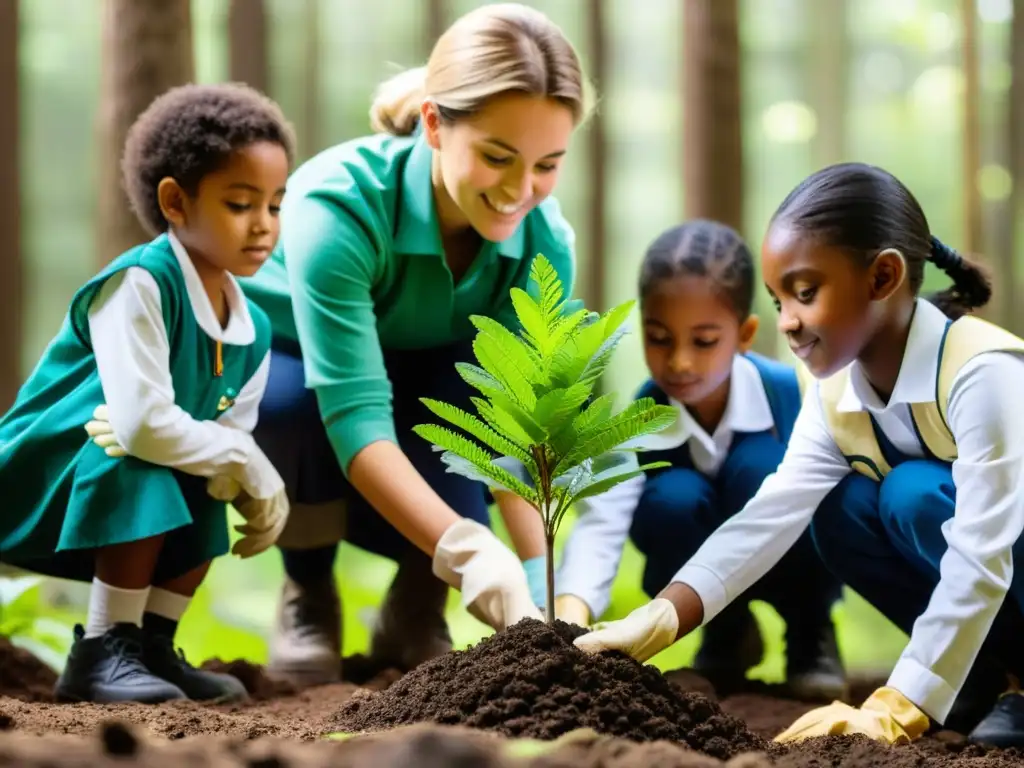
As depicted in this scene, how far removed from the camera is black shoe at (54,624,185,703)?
207cm

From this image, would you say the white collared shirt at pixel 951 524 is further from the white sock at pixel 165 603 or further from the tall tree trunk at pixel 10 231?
the tall tree trunk at pixel 10 231

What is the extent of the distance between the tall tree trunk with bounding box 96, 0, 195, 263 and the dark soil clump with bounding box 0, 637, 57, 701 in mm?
1057

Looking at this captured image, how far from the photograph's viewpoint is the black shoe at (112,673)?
2070mm

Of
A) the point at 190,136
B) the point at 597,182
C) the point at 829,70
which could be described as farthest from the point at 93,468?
the point at 829,70

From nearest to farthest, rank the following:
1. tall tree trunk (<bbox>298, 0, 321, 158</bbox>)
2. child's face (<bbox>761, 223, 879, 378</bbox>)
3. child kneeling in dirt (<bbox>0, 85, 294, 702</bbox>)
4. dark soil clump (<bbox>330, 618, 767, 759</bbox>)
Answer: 1. dark soil clump (<bbox>330, 618, 767, 759</bbox>)
2. child's face (<bbox>761, 223, 879, 378</bbox>)
3. child kneeling in dirt (<bbox>0, 85, 294, 702</bbox>)
4. tall tree trunk (<bbox>298, 0, 321, 158</bbox>)

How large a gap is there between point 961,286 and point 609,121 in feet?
24.8

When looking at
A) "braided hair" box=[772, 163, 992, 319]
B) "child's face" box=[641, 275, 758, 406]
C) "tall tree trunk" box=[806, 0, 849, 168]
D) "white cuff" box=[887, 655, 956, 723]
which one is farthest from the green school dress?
"tall tree trunk" box=[806, 0, 849, 168]

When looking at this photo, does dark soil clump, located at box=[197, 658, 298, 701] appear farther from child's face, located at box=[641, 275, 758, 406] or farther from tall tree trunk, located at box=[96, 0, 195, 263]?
tall tree trunk, located at box=[96, 0, 195, 263]

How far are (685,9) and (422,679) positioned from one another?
2758 millimetres

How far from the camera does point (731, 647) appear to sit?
2.64 m

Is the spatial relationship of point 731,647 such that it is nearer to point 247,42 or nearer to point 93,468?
point 93,468

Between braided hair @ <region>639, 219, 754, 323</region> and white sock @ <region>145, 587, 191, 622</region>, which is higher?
braided hair @ <region>639, 219, 754, 323</region>

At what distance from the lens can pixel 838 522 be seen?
2.23 meters

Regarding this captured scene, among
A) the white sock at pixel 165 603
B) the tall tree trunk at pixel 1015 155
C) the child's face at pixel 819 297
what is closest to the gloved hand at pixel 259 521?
the white sock at pixel 165 603
